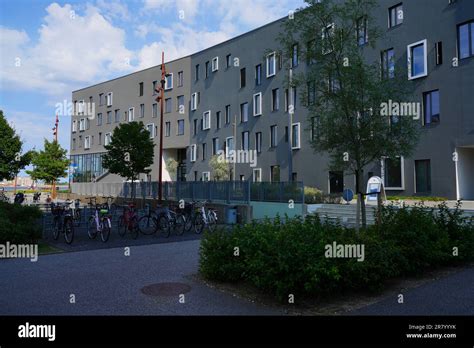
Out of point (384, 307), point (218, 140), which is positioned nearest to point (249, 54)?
point (218, 140)

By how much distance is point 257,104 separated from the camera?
122 feet

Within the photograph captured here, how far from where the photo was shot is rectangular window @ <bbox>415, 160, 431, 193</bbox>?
23.1 m

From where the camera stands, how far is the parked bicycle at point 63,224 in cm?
1283

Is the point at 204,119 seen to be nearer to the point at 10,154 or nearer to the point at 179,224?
the point at 10,154

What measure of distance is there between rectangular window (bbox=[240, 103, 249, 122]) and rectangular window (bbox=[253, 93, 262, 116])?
133cm

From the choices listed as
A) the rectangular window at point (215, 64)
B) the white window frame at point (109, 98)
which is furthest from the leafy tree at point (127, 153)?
the white window frame at point (109, 98)

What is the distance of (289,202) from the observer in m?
18.9

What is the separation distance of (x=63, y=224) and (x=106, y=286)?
6.99 metres

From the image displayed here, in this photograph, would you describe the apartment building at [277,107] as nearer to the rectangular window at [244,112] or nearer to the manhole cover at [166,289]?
the rectangular window at [244,112]

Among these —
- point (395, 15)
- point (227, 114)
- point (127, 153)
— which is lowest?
point (127, 153)

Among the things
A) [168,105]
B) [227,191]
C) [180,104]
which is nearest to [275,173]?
[227,191]

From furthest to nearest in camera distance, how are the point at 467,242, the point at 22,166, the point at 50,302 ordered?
1. the point at 22,166
2. the point at 467,242
3. the point at 50,302

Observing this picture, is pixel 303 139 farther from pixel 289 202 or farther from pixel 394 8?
pixel 289 202

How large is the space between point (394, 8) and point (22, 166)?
78.7ft
